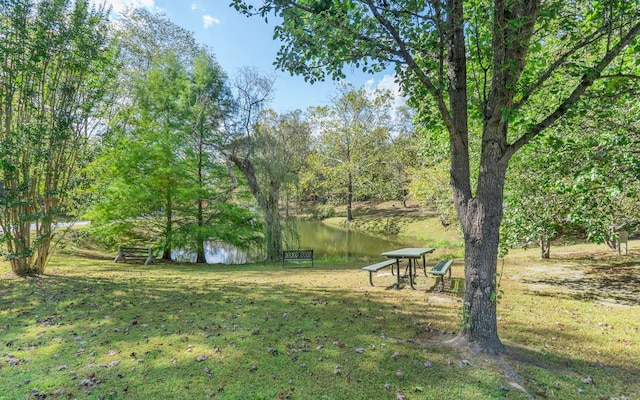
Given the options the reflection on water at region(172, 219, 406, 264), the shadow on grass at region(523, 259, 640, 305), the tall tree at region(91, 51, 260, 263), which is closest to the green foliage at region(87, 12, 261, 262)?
the tall tree at region(91, 51, 260, 263)

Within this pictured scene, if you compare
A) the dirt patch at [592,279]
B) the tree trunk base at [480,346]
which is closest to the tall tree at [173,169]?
the dirt patch at [592,279]

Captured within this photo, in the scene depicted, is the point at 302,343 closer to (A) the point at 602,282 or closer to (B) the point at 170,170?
(A) the point at 602,282

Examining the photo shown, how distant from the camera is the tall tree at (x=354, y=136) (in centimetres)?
2852

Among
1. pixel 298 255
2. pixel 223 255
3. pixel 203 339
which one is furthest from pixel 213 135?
pixel 203 339

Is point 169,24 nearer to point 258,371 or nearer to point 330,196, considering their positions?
point 330,196

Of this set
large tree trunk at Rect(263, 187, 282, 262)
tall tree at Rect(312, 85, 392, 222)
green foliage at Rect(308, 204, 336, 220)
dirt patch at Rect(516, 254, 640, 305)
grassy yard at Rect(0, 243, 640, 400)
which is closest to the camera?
grassy yard at Rect(0, 243, 640, 400)

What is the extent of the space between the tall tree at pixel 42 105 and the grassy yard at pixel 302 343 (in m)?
1.55

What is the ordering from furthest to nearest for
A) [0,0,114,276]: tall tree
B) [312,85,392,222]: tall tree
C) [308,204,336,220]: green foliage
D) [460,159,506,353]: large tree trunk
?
[308,204,336,220]: green foliage, [312,85,392,222]: tall tree, [0,0,114,276]: tall tree, [460,159,506,353]: large tree trunk

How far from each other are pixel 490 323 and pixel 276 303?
12.1 ft

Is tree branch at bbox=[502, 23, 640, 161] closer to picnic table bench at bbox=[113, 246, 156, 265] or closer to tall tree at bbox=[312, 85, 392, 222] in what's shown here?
picnic table bench at bbox=[113, 246, 156, 265]

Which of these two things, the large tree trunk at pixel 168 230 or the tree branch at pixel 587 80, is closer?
the tree branch at pixel 587 80

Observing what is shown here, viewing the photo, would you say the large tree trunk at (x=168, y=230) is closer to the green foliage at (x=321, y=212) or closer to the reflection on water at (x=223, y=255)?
the reflection on water at (x=223, y=255)

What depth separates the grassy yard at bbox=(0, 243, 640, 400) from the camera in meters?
3.08

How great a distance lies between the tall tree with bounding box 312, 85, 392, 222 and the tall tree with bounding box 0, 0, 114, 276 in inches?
848
